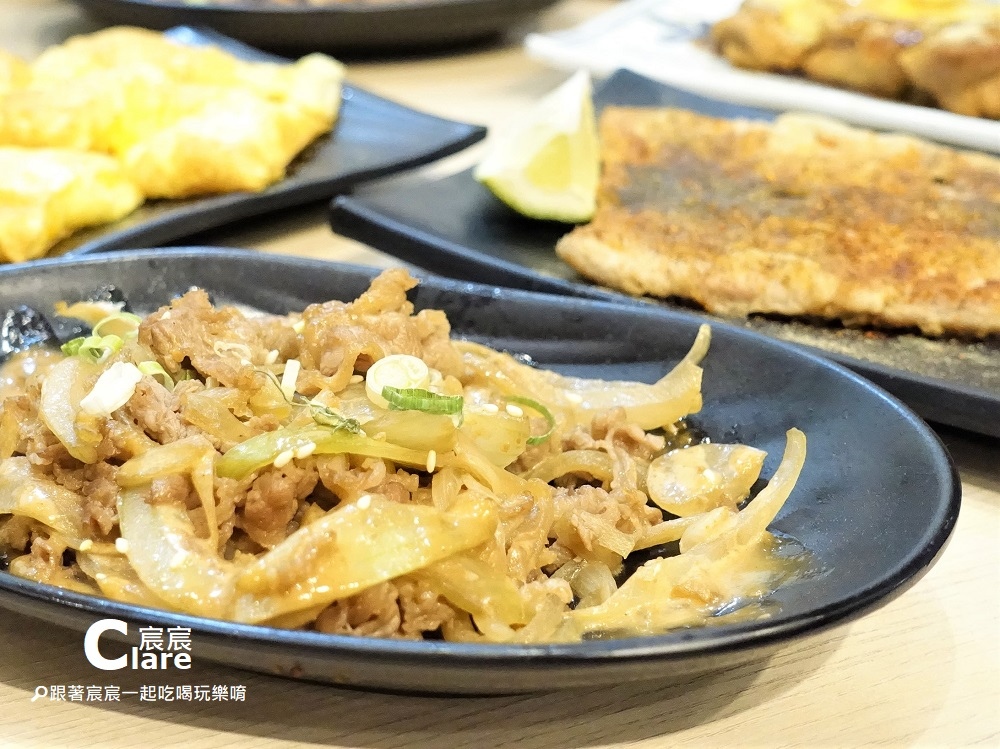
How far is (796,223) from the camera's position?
114 inches

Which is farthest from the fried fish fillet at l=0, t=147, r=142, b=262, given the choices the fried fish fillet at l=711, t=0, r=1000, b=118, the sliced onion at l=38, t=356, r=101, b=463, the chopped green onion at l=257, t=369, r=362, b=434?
the fried fish fillet at l=711, t=0, r=1000, b=118

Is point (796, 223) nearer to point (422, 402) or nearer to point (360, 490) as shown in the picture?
point (422, 402)

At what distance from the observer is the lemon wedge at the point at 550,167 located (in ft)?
10.4

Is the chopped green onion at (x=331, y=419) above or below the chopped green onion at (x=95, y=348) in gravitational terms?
above

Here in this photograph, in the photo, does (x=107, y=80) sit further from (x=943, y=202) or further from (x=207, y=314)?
(x=943, y=202)

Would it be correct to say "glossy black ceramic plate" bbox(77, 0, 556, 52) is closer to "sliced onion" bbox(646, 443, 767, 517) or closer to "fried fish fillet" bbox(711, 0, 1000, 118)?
"fried fish fillet" bbox(711, 0, 1000, 118)

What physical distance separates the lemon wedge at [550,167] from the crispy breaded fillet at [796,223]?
8cm

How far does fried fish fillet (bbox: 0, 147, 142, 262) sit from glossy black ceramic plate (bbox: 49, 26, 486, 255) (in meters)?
0.05

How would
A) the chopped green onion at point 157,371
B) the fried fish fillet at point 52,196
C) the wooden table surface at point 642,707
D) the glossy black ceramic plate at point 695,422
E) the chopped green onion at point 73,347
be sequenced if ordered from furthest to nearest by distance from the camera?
the fried fish fillet at point 52,196, the chopped green onion at point 73,347, the chopped green onion at point 157,371, the wooden table surface at point 642,707, the glossy black ceramic plate at point 695,422

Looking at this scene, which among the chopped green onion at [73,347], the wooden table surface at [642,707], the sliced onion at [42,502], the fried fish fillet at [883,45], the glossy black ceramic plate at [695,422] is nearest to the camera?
the glossy black ceramic plate at [695,422]

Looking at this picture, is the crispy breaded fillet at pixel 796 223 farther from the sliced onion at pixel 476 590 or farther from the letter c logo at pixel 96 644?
the letter c logo at pixel 96 644

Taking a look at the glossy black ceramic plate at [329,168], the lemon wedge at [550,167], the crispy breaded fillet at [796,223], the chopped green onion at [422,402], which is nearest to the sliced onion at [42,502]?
the chopped green onion at [422,402]

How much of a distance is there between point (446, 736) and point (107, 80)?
9.71 feet

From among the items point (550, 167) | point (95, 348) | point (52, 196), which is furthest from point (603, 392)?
point (52, 196)
